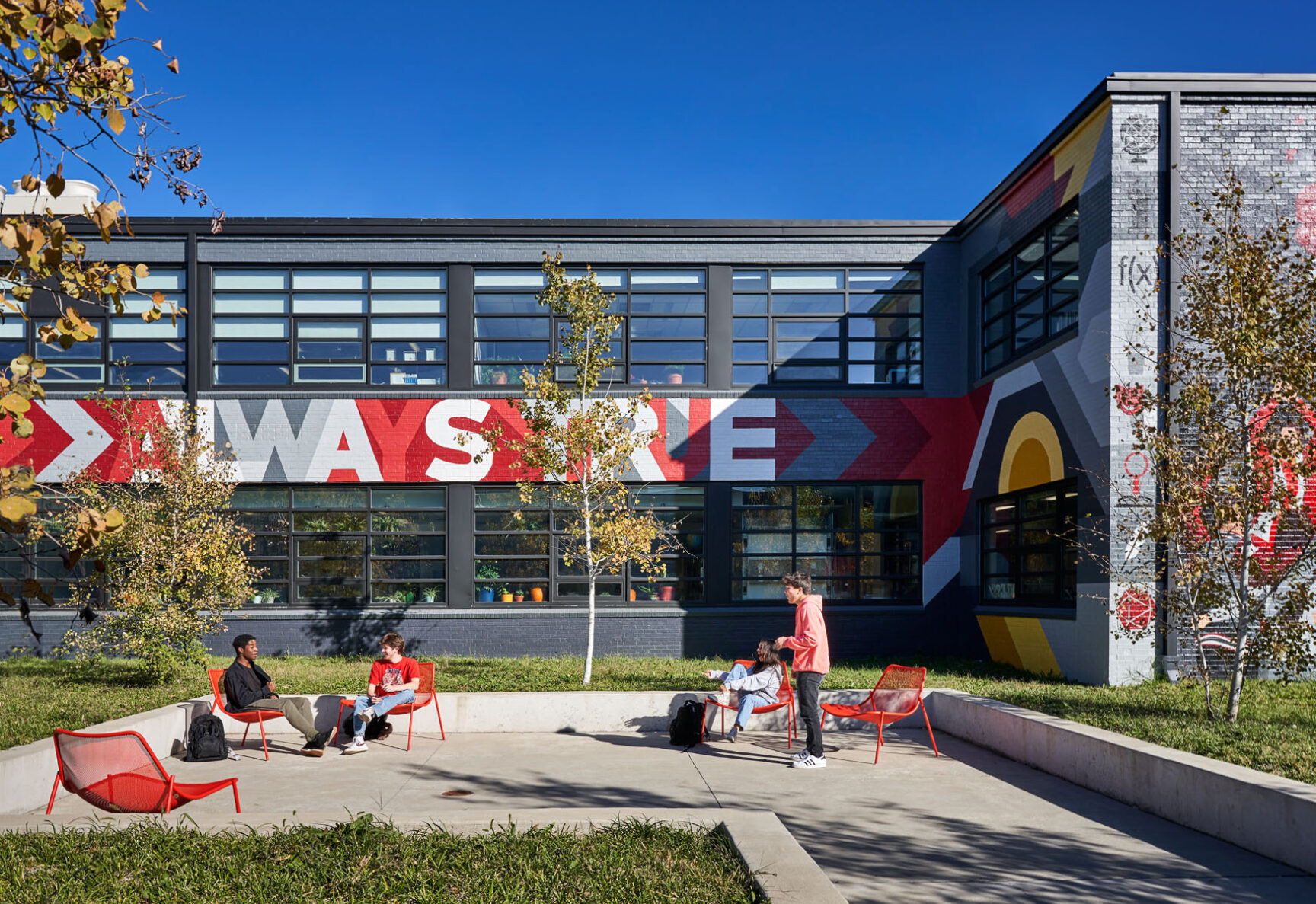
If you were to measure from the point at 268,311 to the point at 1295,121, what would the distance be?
16699 mm

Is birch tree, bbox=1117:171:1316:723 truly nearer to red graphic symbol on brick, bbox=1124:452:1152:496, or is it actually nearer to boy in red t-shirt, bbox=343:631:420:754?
red graphic symbol on brick, bbox=1124:452:1152:496

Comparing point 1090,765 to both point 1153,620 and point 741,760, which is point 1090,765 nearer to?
point 741,760

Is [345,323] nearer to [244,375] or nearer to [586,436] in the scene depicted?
[244,375]

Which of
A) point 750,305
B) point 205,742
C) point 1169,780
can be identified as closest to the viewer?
point 1169,780

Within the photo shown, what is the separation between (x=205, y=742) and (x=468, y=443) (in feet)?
28.4

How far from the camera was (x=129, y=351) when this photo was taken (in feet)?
62.8

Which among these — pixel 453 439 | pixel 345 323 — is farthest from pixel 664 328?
pixel 345 323

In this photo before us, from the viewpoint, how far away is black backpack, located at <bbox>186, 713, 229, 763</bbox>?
10.3 meters

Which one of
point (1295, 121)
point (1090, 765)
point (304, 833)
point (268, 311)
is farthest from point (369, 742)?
point (1295, 121)

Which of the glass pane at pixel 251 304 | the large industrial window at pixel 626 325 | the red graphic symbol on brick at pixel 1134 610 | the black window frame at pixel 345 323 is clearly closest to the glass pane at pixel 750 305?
the large industrial window at pixel 626 325

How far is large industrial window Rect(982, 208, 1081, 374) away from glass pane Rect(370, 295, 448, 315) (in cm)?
984

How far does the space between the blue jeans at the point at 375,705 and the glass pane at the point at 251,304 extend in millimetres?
10246

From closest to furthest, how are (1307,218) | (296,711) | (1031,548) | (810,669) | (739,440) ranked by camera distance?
(810,669), (296,711), (1307,218), (1031,548), (739,440)

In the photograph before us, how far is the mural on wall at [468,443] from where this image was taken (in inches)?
730
